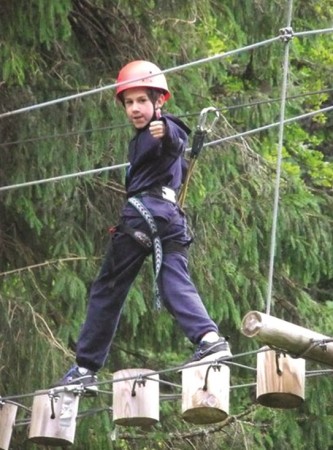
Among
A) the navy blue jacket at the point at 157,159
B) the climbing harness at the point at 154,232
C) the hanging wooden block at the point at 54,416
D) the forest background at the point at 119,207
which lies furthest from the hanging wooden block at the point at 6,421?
the forest background at the point at 119,207

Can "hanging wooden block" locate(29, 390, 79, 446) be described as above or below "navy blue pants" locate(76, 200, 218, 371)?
below

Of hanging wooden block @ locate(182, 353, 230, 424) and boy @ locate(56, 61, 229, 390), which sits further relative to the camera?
boy @ locate(56, 61, 229, 390)

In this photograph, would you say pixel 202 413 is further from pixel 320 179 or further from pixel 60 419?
pixel 320 179

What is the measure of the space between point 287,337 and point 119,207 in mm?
4128

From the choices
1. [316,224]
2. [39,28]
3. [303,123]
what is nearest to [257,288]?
[316,224]

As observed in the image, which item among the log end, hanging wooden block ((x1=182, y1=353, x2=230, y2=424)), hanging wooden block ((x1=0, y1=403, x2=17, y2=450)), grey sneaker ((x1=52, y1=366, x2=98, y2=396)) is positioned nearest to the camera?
the log end

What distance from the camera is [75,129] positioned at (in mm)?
11203

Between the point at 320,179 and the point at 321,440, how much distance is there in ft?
10.5

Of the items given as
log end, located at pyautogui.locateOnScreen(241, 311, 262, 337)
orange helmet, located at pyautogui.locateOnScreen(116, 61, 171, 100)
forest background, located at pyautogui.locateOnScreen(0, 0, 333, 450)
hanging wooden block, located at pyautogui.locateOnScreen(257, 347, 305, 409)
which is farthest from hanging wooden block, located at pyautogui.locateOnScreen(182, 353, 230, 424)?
forest background, located at pyautogui.locateOnScreen(0, 0, 333, 450)

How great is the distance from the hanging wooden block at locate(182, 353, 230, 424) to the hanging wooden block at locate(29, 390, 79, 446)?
2.20 feet

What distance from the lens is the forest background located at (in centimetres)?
1084

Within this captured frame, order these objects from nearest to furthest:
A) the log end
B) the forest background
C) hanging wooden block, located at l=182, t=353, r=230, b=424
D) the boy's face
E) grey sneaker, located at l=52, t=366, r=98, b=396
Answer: the log end
hanging wooden block, located at l=182, t=353, r=230, b=424
the boy's face
grey sneaker, located at l=52, t=366, r=98, b=396
the forest background

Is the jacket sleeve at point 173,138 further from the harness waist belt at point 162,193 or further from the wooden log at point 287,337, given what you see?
the wooden log at point 287,337

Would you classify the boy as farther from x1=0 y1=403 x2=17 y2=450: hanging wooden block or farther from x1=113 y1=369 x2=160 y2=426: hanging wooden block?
x1=0 y1=403 x2=17 y2=450: hanging wooden block
